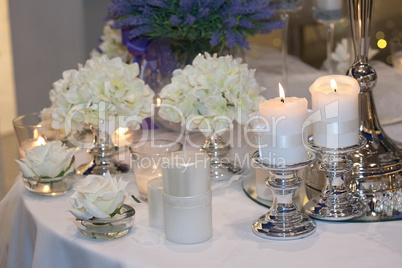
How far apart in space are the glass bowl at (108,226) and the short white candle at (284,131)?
256 millimetres

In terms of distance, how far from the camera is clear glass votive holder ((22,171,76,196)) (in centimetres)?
125

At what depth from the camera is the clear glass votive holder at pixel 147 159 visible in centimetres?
118

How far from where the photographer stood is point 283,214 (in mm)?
1037

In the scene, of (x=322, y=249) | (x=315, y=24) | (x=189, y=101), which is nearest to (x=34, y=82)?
(x=315, y=24)

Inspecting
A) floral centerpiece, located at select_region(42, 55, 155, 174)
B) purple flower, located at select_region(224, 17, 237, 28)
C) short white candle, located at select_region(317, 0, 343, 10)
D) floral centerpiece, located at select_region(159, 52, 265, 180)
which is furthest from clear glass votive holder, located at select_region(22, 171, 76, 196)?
short white candle, located at select_region(317, 0, 343, 10)

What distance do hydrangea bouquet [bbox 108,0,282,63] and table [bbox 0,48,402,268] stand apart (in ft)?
1.56

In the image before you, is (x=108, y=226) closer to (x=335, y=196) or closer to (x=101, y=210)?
(x=101, y=210)

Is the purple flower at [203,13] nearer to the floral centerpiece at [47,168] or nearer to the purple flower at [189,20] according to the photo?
the purple flower at [189,20]

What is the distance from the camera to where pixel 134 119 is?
1.32m

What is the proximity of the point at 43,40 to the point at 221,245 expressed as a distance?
6.55 feet

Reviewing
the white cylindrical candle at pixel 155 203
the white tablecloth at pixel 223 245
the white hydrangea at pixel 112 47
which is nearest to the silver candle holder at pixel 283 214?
the white tablecloth at pixel 223 245

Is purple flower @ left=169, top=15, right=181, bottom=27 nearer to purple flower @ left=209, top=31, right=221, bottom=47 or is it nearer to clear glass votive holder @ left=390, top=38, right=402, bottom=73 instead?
purple flower @ left=209, top=31, right=221, bottom=47

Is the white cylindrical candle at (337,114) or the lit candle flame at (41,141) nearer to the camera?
the white cylindrical candle at (337,114)

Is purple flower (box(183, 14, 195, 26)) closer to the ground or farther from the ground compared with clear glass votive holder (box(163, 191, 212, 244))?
farther from the ground
